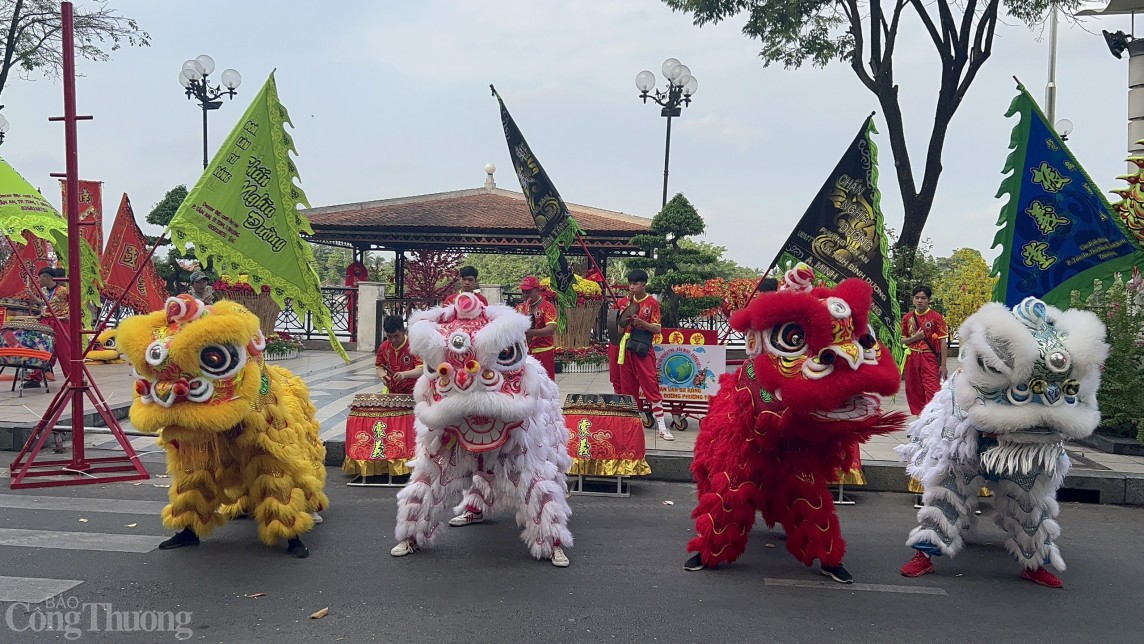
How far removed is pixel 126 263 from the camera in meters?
14.2

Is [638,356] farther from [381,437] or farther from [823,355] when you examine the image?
[823,355]

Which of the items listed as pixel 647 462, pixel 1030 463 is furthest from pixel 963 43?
pixel 1030 463

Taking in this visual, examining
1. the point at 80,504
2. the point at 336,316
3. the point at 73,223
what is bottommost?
the point at 80,504

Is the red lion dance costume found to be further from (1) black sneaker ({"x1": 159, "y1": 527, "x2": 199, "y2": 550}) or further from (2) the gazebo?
(2) the gazebo

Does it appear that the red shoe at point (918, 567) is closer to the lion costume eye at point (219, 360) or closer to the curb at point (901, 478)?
the curb at point (901, 478)

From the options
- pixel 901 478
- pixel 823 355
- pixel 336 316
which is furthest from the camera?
pixel 336 316

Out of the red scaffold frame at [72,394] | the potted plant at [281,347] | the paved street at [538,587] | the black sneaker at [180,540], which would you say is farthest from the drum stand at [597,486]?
the potted plant at [281,347]

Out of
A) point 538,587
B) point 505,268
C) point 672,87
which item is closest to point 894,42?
point 672,87

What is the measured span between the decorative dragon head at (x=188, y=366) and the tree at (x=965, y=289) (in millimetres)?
15021

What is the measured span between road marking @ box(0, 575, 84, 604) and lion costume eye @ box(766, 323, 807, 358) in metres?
3.97

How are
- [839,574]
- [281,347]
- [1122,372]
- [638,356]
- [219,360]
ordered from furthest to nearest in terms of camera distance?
[281,347] → [638,356] → [1122,372] → [839,574] → [219,360]

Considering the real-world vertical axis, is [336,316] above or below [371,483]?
above

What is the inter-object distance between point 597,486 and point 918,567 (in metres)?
2.77

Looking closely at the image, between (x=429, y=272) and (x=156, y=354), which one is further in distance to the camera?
(x=429, y=272)
